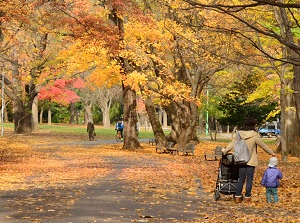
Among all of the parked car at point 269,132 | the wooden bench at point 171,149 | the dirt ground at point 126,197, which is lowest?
the dirt ground at point 126,197

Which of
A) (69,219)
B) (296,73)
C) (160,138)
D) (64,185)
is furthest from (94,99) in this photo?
(69,219)

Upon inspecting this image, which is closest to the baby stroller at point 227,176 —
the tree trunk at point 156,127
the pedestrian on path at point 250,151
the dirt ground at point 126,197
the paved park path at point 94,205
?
the pedestrian on path at point 250,151

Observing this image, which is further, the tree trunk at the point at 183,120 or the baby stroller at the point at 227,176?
the tree trunk at the point at 183,120

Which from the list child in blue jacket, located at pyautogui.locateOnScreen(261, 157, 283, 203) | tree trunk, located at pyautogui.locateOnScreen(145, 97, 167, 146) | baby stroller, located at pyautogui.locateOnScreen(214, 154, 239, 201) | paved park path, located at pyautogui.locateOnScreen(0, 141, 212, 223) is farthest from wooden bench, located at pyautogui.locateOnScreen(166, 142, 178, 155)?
child in blue jacket, located at pyautogui.locateOnScreen(261, 157, 283, 203)

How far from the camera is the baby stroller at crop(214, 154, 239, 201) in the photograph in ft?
40.3

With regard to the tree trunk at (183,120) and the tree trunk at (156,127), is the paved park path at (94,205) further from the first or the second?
the tree trunk at (156,127)

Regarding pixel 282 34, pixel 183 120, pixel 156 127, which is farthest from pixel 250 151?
pixel 156 127

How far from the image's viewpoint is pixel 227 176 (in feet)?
40.8

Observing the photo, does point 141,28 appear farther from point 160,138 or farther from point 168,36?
point 160,138

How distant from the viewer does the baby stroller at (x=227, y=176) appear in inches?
484

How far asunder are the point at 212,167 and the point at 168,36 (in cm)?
1204

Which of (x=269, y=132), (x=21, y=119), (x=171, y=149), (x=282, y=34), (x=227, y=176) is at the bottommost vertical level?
(x=171, y=149)

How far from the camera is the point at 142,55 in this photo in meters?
34.0

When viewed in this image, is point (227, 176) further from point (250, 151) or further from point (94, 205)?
point (94, 205)
